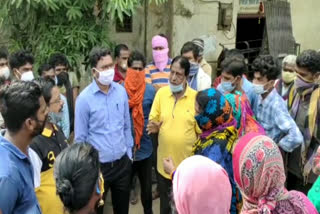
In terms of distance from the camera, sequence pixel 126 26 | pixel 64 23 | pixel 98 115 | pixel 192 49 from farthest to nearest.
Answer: pixel 126 26 < pixel 64 23 < pixel 192 49 < pixel 98 115

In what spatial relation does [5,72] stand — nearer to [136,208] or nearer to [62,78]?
[62,78]

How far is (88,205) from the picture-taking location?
1702 millimetres

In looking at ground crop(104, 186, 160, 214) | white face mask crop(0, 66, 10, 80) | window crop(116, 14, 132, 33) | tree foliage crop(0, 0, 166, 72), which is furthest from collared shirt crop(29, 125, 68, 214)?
window crop(116, 14, 132, 33)

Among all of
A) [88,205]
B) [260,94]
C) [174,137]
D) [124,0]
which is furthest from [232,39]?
[88,205]

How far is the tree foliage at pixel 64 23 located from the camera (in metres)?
4.73

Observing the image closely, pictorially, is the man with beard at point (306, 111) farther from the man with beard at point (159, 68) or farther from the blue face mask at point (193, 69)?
the man with beard at point (159, 68)

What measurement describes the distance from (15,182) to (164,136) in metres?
1.62

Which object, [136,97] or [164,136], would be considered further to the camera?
[136,97]

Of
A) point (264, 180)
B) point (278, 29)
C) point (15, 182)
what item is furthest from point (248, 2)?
point (15, 182)

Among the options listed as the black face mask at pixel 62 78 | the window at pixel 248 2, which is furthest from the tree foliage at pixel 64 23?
the window at pixel 248 2

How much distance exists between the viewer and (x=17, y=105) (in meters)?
2.02

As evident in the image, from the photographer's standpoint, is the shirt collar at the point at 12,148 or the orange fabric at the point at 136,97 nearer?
the shirt collar at the point at 12,148

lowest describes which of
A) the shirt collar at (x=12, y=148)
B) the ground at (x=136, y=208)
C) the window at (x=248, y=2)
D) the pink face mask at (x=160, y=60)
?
the ground at (x=136, y=208)

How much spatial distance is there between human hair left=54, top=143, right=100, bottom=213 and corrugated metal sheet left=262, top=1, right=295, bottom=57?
7.71m
